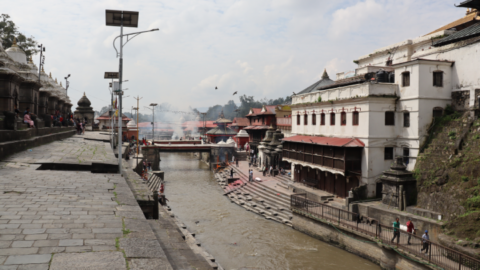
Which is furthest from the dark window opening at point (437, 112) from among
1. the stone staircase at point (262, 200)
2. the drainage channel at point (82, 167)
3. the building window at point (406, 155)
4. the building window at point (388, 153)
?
the drainage channel at point (82, 167)

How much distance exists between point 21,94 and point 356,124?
22.6 metres

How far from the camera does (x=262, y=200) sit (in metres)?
30.5

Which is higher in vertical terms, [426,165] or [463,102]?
[463,102]

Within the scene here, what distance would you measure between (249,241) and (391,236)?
8.89 metres

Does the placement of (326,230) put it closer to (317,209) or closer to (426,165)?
(317,209)

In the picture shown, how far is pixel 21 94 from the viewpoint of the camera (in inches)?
901

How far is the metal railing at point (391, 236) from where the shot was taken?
1419 cm

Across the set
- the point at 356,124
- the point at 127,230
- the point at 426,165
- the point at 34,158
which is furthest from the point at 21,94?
the point at 426,165

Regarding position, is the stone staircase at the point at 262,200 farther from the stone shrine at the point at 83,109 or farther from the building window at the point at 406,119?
the stone shrine at the point at 83,109

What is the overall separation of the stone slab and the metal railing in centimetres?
1321

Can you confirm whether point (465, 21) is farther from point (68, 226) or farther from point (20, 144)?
point (68, 226)

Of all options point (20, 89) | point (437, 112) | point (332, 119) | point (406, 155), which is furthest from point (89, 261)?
point (332, 119)

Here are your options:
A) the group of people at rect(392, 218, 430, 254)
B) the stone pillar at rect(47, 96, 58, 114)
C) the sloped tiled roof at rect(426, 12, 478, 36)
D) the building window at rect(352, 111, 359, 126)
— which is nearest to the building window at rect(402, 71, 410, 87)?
the building window at rect(352, 111, 359, 126)

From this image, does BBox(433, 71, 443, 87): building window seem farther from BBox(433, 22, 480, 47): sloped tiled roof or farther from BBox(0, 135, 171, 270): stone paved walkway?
BBox(0, 135, 171, 270): stone paved walkway
